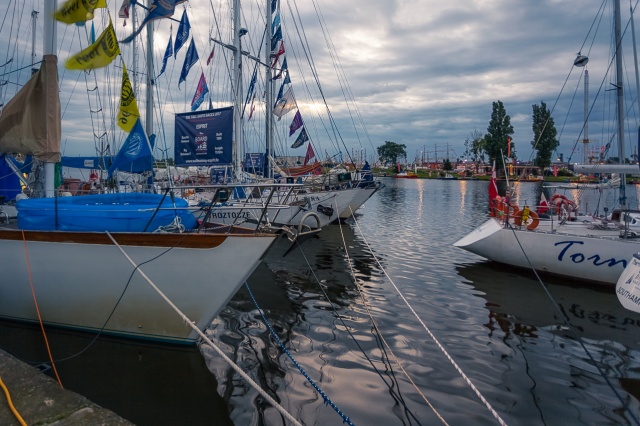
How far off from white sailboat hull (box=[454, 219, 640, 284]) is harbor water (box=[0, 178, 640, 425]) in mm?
587

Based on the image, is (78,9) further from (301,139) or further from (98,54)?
(301,139)

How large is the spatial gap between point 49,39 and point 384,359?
864cm

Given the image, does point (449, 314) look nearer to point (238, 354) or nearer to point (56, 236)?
point (238, 354)

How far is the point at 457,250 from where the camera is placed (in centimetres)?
1538

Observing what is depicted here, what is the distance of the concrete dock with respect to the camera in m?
3.22

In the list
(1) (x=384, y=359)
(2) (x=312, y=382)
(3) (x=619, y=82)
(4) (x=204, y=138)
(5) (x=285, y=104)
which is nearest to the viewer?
(2) (x=312, y=382)

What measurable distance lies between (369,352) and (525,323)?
146 inches

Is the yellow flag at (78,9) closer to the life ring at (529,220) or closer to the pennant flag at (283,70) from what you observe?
the life ring at (529,220)

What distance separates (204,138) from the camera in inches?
480

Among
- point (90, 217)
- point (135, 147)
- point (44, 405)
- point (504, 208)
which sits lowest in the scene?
point (44, 405)

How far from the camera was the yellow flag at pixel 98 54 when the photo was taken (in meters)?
7.75

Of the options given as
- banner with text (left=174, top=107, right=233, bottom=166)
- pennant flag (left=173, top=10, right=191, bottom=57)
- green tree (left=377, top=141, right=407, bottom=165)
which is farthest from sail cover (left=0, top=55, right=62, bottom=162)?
green tree (left=377, top=141, right=407, bottom=165)

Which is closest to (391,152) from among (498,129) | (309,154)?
(498,129)

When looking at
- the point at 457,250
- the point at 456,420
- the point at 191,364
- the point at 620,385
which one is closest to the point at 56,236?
the point at 191,364
